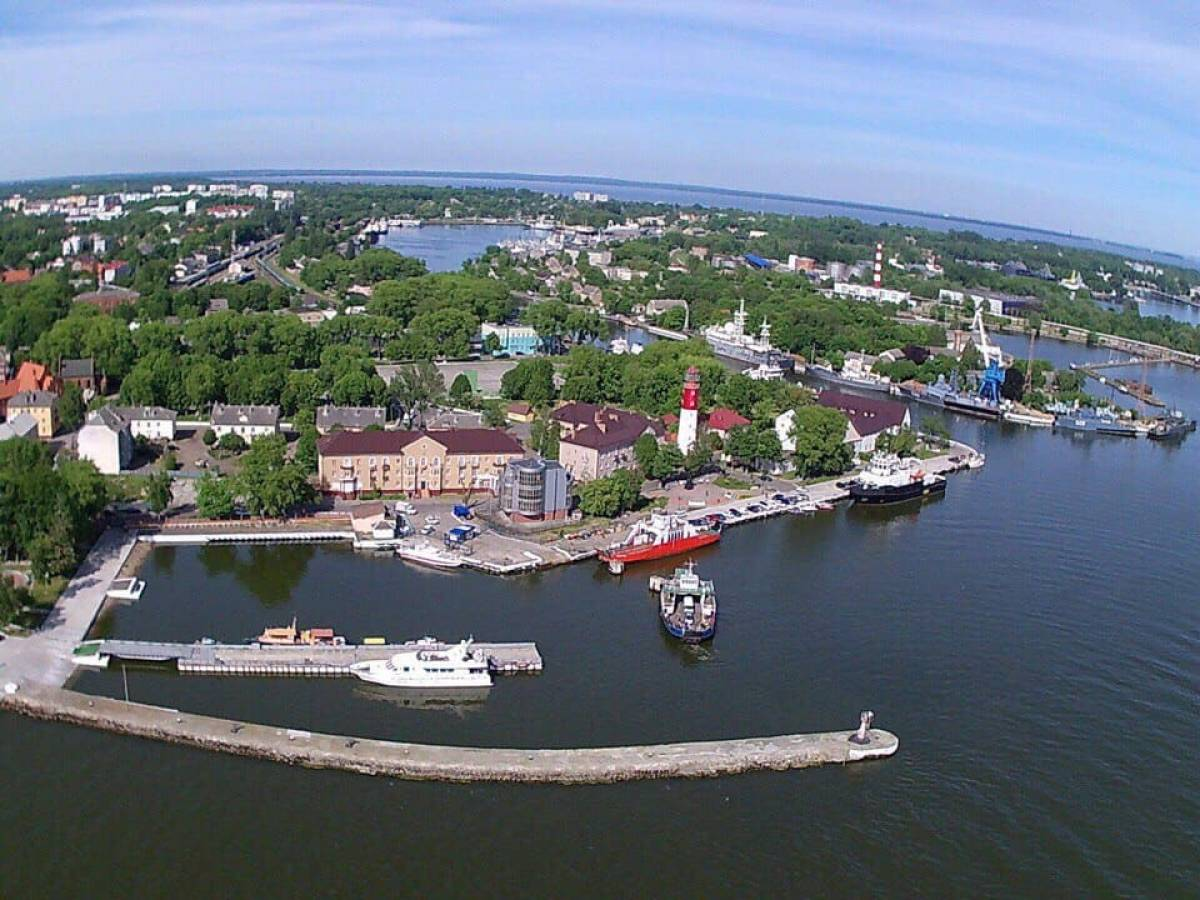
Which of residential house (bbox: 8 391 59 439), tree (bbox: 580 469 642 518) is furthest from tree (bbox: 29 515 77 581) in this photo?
residential house (bbox: 8 391 59 439)

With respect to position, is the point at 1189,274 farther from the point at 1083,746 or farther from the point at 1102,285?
the point at 1083,746

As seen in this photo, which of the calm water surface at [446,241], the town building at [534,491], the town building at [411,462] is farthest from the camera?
the calm water surface at [446,241]

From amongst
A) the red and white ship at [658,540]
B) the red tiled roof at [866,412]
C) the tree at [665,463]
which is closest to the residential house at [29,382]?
the tree at [665,463]

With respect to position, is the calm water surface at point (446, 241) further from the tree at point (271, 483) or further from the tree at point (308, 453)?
the tree at point (271, 483)

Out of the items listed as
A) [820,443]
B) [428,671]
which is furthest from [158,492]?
[820,443]

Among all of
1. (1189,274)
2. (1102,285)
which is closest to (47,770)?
(1102,285)

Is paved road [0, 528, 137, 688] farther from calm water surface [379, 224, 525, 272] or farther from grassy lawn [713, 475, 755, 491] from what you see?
calm water surface [379, 224, 525, 272]
